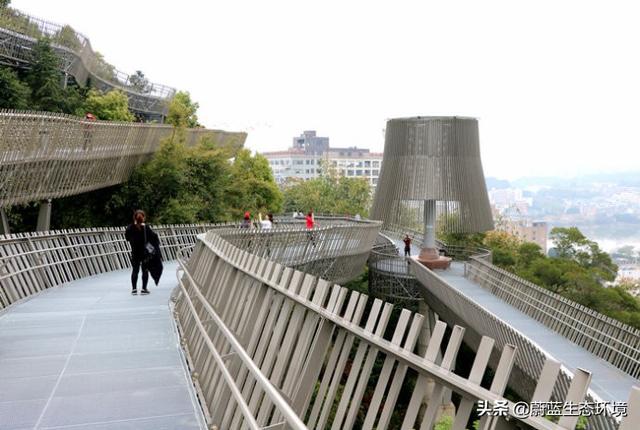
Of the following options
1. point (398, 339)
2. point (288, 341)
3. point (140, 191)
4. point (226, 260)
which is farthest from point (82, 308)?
point (140, 191)

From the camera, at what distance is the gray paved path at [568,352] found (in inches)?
540

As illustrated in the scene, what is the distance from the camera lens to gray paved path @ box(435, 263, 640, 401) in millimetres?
13719

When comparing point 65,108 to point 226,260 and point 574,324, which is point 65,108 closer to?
point 574,324

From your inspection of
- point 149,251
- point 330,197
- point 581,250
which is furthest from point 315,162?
point 149,251

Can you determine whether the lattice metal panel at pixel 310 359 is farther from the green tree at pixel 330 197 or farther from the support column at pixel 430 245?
the green tree at pixel 330 197

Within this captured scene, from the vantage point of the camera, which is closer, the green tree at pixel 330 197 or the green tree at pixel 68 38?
the green tree at pixel 68 38

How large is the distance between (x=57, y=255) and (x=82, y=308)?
447 centimetres

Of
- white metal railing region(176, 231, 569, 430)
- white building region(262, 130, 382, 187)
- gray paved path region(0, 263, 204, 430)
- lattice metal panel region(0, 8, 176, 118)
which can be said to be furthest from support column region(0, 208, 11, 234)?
white building region(262, 130, 382, 187)

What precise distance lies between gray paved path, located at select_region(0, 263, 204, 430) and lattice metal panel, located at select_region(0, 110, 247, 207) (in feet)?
30.1

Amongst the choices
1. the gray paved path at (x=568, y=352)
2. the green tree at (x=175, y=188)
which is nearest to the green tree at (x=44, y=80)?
the green tree at (x=175, y=188)

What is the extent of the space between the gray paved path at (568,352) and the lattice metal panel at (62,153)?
14.9 meters

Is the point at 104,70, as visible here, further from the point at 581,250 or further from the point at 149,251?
the point at 149,251

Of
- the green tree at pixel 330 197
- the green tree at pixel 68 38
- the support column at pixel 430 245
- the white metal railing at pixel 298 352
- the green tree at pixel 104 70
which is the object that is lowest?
the green tree at pixel 330 197

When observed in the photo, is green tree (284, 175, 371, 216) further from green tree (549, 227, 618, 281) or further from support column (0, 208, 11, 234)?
support column (0, 208, 11, 234)
